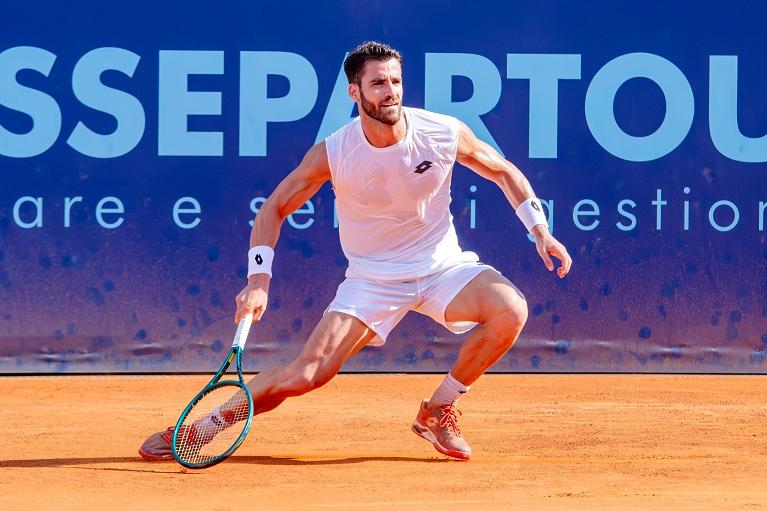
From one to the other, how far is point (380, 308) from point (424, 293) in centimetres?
19

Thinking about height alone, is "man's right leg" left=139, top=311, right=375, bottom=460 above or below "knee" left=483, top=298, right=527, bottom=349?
below

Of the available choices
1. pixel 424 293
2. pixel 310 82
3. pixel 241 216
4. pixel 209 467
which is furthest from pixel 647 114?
pixel 209 467

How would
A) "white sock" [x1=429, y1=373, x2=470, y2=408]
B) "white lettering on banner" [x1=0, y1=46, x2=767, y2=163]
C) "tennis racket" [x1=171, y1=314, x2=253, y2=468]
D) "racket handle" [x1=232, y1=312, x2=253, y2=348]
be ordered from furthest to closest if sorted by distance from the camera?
"white lettering on banner" [x1=0, y1=46, x2=767, y2=163]
"white sock" [x1=429, y1=373, x2=470, y2=408]
"tennis racket" [x1=171, y1=314, x2=253, y2=468]
"racket handle" [x1=232, y1=312, x2=253, y2=348]

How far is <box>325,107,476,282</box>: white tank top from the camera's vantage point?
4.41 metres

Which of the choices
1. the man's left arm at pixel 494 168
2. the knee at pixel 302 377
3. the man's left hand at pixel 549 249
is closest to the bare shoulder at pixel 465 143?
the man's left arm at pixel 494 168

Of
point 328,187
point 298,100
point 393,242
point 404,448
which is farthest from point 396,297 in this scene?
point 298,100

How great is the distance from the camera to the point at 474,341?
4.48m

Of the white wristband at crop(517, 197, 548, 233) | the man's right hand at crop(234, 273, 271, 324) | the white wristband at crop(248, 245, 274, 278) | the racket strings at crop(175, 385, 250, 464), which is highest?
the white wristband at crop(517, 197, 548, 233)

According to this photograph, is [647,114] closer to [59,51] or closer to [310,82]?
[310,82]

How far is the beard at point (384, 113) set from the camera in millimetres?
4344

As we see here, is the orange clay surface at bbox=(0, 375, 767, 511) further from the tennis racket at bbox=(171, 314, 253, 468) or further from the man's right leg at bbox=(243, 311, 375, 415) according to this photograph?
the man's right leg at bbox=(243, 311, 375, 415)

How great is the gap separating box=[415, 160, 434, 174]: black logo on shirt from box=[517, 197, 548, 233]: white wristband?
0.36 meters

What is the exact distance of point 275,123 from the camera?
6.89 m

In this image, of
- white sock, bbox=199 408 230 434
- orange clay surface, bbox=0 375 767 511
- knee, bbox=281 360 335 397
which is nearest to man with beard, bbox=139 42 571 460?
knee, bbox=281 360 335 397
